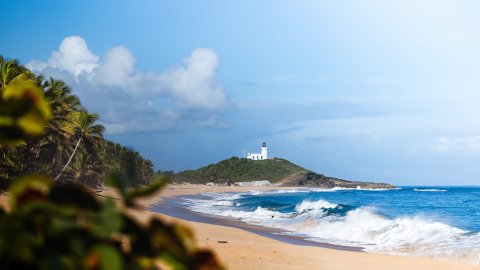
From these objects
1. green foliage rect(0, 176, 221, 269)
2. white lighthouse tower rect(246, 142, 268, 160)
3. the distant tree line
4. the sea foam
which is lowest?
the sea foam

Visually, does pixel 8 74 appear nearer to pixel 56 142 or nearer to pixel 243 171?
pixel 56 142

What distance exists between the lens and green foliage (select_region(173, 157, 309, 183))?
169m

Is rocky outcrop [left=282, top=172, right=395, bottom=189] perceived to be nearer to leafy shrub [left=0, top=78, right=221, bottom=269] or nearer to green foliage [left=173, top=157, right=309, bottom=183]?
green foliage [left=173, top=157, right=309, bottom=183]

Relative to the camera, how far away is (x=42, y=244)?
127cm

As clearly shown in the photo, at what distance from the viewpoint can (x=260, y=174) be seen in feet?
577

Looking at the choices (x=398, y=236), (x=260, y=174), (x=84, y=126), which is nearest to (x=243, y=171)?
(x=260, y=174)

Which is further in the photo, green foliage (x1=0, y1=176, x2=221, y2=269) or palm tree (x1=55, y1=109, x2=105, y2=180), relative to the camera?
palm tree (x1=55, y1=109, x2=105, y2=180)

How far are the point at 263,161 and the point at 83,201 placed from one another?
18808 cm

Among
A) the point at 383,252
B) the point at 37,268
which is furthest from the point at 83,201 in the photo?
the point at 383,252

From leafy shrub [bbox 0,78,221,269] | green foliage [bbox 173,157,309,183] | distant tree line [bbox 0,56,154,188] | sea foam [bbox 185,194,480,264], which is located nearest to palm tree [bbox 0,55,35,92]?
distant tree line [bbox 0,56,154,188]

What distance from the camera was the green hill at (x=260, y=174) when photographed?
556ft

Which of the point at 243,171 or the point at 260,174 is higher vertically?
the point at 243,171

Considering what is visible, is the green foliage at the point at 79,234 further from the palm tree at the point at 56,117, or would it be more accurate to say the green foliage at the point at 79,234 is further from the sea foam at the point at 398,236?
the palm tree at the point at 56,117

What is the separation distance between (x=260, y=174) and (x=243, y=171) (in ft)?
20.3
